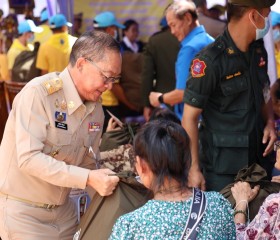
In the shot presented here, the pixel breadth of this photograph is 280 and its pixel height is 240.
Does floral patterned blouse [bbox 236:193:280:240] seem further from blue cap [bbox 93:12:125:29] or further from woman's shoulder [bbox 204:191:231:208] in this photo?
blue cap [bbox 93:12:125:29]

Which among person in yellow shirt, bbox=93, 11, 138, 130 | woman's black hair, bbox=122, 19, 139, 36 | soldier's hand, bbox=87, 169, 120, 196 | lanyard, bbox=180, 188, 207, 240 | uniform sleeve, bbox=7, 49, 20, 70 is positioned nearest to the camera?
lanyard, bbox=180, 188, 207, 240

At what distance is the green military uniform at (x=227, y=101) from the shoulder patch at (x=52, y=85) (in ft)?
3.75

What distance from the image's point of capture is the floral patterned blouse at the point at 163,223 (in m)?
3.07

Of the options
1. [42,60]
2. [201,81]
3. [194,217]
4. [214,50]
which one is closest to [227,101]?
[201,81]

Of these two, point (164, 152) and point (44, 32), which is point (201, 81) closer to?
point (164, 152)

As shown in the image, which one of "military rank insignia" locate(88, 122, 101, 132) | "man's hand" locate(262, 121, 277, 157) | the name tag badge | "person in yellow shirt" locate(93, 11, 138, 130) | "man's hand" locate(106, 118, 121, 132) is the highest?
the name tag badge

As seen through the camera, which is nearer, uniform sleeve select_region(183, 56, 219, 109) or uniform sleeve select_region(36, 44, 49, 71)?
uniform sleeve select_region(183, 56, 219, 109)

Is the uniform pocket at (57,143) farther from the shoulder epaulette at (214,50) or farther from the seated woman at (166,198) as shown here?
the shoulder epaulette at (214,50)

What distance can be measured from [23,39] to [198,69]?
21.6 ft

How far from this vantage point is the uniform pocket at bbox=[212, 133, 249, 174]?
4.75 m

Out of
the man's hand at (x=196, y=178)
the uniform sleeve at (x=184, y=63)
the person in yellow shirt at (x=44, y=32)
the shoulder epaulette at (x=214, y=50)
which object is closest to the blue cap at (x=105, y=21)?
the person in yellow shirt at (x=44, y=32)

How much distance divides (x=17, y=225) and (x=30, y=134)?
512 mm

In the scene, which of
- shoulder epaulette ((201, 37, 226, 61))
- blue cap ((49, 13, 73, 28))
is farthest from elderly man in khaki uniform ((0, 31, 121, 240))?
blue cap ((49, 13, 73, 28))

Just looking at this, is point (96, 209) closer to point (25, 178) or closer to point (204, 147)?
point (25, 178)
